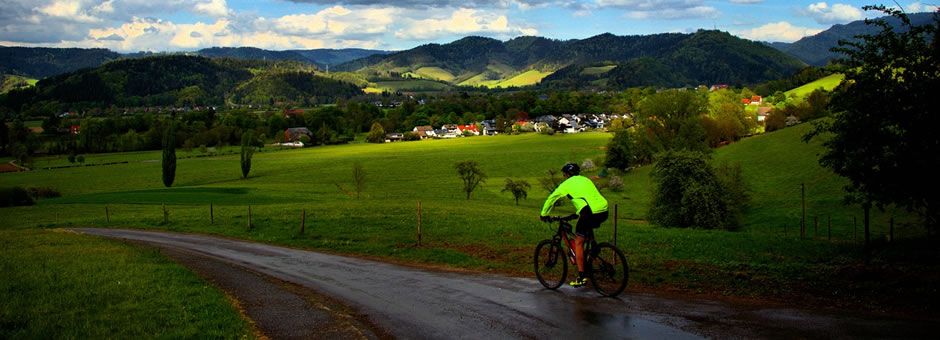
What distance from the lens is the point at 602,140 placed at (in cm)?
13788

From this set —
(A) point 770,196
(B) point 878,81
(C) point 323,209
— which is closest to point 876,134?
(B) point 878,81

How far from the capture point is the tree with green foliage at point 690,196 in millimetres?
41125

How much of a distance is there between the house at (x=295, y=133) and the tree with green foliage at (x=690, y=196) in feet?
476

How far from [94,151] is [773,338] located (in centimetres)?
17391

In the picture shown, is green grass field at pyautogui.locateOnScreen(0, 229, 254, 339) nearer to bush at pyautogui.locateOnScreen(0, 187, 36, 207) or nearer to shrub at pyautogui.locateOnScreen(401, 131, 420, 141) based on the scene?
bush at pyautogui.locateOnScreen(0, 187, 36, 207)

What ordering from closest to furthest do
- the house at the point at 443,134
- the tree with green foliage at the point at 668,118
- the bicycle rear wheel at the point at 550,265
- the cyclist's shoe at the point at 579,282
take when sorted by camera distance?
the cyclist's shoe at the point at 579,282 → the bicycle rear wheel at the point at 550,265 → the tree with green foliage at the point at 668,118 → the house at the point at 443,134

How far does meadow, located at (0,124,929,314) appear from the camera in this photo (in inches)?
572

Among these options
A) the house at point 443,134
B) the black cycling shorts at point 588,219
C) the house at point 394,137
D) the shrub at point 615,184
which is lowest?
the shrub at point 615,184

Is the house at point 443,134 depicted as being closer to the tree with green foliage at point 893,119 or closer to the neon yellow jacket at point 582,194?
the tree with green foliage at point 893,119

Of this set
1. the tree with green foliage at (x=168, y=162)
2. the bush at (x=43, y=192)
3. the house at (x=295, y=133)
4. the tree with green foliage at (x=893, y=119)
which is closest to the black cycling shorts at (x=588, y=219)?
the tree with green foliage at (x=893, y=119)

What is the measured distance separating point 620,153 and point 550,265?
7960 centimetres

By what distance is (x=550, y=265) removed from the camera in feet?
44.2

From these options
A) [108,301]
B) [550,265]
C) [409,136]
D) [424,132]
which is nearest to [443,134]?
[424,132]

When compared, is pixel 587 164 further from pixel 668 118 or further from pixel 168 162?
pixel 168 162
